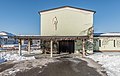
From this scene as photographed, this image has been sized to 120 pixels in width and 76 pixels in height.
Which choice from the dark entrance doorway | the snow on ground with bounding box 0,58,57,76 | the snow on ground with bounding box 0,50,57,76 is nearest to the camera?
the snow on ground with bounding box 0,58,57,76

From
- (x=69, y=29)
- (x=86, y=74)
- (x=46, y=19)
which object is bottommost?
(x=86, y=74)

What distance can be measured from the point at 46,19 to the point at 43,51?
5084 millimetres

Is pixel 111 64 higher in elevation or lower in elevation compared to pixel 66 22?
lower

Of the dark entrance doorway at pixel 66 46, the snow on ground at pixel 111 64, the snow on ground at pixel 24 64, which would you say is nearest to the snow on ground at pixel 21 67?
the snow on ground at pixel 24 64

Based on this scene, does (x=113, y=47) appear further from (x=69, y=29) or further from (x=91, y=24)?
(x=69, y=29)

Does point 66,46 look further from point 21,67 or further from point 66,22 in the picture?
point 21,67

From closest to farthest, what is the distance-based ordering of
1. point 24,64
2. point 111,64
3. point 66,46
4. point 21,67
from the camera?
point 21,67 < point 111,64 < point 24,64 < point 66,46

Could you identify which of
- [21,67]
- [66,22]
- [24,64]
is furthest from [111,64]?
[66,22]

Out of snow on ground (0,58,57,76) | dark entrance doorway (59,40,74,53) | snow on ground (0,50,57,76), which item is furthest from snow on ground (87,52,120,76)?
dark entrance doorway (59,40,74,53)

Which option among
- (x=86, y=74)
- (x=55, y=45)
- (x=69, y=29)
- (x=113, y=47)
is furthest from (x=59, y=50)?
(x=86, y=74)

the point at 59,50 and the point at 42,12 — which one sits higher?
the point at 42,12

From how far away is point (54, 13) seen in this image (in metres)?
26.0

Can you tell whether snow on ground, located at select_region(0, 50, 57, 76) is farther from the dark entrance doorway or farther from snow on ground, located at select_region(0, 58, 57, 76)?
the dark entrance doorway

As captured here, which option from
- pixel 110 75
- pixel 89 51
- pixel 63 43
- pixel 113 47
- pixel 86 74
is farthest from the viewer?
pixel 113 47
